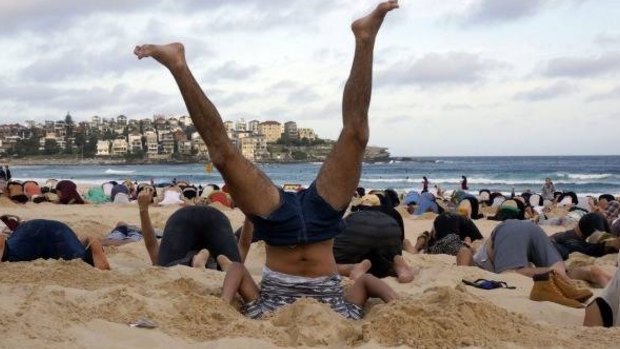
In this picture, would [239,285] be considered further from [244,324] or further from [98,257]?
[98,257]

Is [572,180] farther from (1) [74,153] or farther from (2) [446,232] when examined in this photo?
(1) [74,153]

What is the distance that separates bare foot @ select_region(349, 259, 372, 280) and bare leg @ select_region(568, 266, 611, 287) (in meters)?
1.89

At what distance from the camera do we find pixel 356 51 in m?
3.87

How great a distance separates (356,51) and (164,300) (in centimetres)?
174

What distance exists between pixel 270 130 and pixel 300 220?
99971 millimetres

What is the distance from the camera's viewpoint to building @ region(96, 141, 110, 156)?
93.8m

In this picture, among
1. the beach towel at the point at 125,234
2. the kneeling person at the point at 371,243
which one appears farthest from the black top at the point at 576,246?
the beach towel at the point at 125,234

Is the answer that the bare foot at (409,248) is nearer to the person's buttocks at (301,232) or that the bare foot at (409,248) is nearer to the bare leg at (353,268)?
the bare leg at (353,268)

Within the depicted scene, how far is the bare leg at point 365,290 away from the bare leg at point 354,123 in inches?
27.4

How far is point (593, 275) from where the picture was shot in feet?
21.3

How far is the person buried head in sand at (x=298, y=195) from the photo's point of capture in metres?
3.86

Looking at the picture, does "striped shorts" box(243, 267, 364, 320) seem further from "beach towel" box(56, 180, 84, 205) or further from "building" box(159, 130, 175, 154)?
"building" box(159, 130, 175, 154)

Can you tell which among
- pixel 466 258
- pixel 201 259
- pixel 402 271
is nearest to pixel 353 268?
pixel 402 271

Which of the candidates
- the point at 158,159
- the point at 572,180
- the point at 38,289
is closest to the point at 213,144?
the point at 38,289
